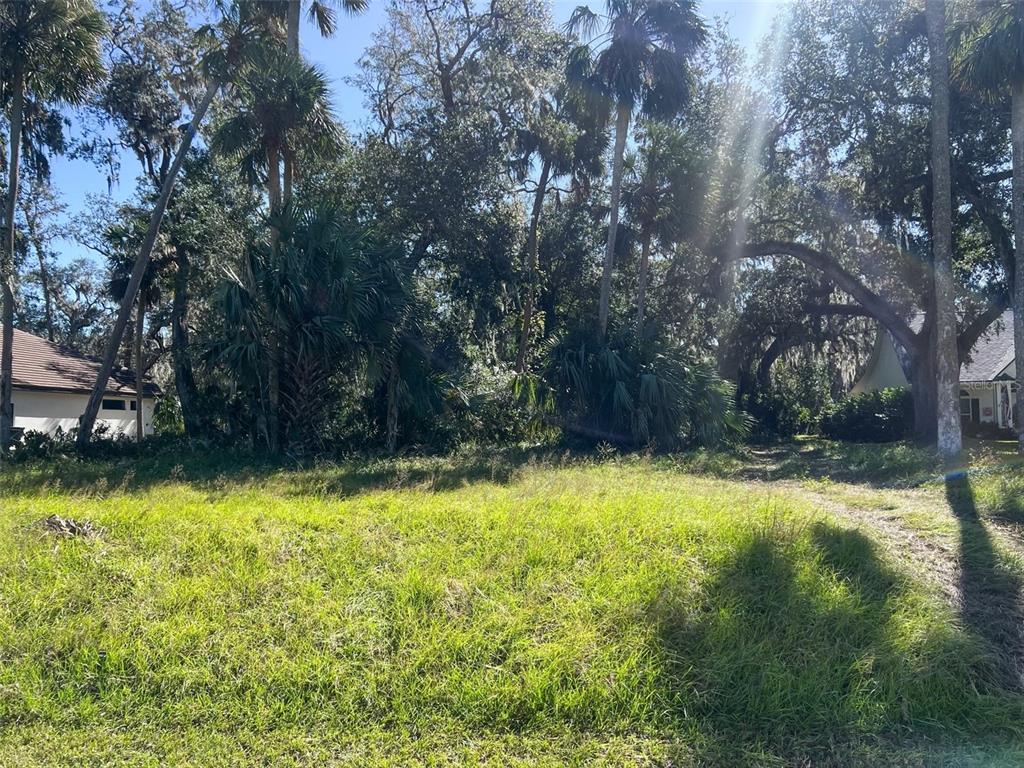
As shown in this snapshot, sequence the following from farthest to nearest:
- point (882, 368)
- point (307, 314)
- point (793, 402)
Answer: point (882, 368) → point (793, 402) → point (307, 314)

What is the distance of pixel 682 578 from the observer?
5500 millimetres

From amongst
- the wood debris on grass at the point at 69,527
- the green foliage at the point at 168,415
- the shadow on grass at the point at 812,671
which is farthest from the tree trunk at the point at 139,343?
the shadow on grass at the point at 812,671

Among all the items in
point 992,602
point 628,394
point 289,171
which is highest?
point 289,171

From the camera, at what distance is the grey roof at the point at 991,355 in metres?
20.6

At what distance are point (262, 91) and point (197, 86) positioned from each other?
342 inches

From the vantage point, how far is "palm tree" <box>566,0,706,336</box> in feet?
57.1

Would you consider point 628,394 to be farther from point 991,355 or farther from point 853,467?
point 991,355

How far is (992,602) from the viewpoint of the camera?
17.7ft

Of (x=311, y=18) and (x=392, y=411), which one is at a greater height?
(x=311, y=18)

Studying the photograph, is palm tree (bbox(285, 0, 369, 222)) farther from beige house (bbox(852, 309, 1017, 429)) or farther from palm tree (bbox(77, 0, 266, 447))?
beige house (bbox(852, 309, 1017, 429))

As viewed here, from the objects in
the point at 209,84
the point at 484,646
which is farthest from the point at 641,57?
the point at 484,646

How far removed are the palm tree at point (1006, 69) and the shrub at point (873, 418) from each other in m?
11.7

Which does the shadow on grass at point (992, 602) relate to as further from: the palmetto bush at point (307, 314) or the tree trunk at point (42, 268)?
the tree trunk at point (42, 268)

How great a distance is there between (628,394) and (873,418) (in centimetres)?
1465
